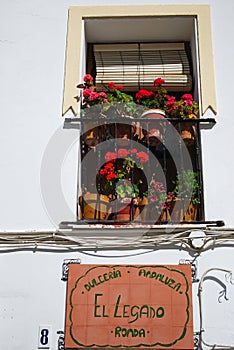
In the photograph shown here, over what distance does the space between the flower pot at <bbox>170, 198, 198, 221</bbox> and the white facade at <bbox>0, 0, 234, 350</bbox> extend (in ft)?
0.47

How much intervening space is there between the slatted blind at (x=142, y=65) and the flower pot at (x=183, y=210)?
1553 millimetres

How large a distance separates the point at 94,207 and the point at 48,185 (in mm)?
455

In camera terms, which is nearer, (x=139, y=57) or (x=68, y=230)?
(x=68, y=230)

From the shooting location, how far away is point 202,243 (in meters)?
4.43

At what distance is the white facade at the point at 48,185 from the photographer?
4.29m

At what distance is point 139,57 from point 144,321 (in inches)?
117

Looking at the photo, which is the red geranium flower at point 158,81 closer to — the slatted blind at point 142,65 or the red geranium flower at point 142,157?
the slatted blind at point 142,65

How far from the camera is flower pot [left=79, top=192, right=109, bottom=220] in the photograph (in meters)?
4.69

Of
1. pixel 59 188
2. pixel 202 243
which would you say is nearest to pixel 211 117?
pixel 202 243

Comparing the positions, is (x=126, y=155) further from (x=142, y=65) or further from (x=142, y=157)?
(x=142, y=65)

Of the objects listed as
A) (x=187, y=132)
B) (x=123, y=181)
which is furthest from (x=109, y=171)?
(x=187, y=132)

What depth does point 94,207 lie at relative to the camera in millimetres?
4715

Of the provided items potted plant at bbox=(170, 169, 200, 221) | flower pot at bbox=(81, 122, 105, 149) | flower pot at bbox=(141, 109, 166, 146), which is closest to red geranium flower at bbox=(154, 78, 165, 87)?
flower pot at bbox=(141, 109, 166, 146)

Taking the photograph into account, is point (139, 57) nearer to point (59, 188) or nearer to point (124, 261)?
Answer: point (59, 188)
